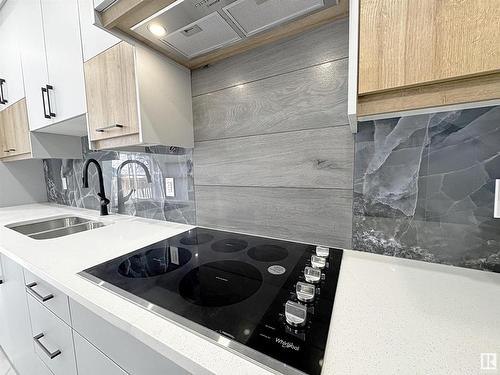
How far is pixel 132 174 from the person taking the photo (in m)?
1.38

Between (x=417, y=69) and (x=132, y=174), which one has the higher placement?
(x=417, y=69)

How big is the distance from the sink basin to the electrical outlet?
19.7 inches

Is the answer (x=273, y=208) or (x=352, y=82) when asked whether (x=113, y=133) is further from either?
(x=352, y=82)

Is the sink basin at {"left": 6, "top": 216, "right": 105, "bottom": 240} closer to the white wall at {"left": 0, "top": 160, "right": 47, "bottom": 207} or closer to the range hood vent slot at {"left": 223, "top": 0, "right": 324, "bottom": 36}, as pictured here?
the white wall at {"left": 0, "top": 160, "right": 47, "bottom": 207}

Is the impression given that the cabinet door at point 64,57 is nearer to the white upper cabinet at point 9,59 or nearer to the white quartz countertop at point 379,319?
the white upper cabinet at point 9,59

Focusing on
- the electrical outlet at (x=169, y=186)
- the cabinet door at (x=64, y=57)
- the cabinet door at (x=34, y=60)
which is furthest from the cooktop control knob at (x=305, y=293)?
the cabinet door at (x=34, y=60)

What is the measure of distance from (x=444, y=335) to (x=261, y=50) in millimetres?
1001

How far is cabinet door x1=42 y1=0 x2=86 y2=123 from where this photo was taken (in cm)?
103

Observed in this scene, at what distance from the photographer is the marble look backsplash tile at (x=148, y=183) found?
1.17m

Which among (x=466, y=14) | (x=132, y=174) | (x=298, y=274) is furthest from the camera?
(x=132, y=174)

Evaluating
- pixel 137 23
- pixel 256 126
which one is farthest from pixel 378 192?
pixel 137 23

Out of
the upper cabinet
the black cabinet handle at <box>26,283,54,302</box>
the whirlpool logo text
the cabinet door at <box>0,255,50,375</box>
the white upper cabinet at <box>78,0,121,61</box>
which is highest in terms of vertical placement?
the white upper cabinet at <box>78,0,121,61</box>

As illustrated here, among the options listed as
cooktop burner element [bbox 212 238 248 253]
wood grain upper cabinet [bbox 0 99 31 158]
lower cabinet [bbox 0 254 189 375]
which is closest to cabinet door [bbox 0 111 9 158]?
wood grain upper cabinet [bbox 0 99 31 158]

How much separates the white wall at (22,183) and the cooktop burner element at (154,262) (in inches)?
83.8
